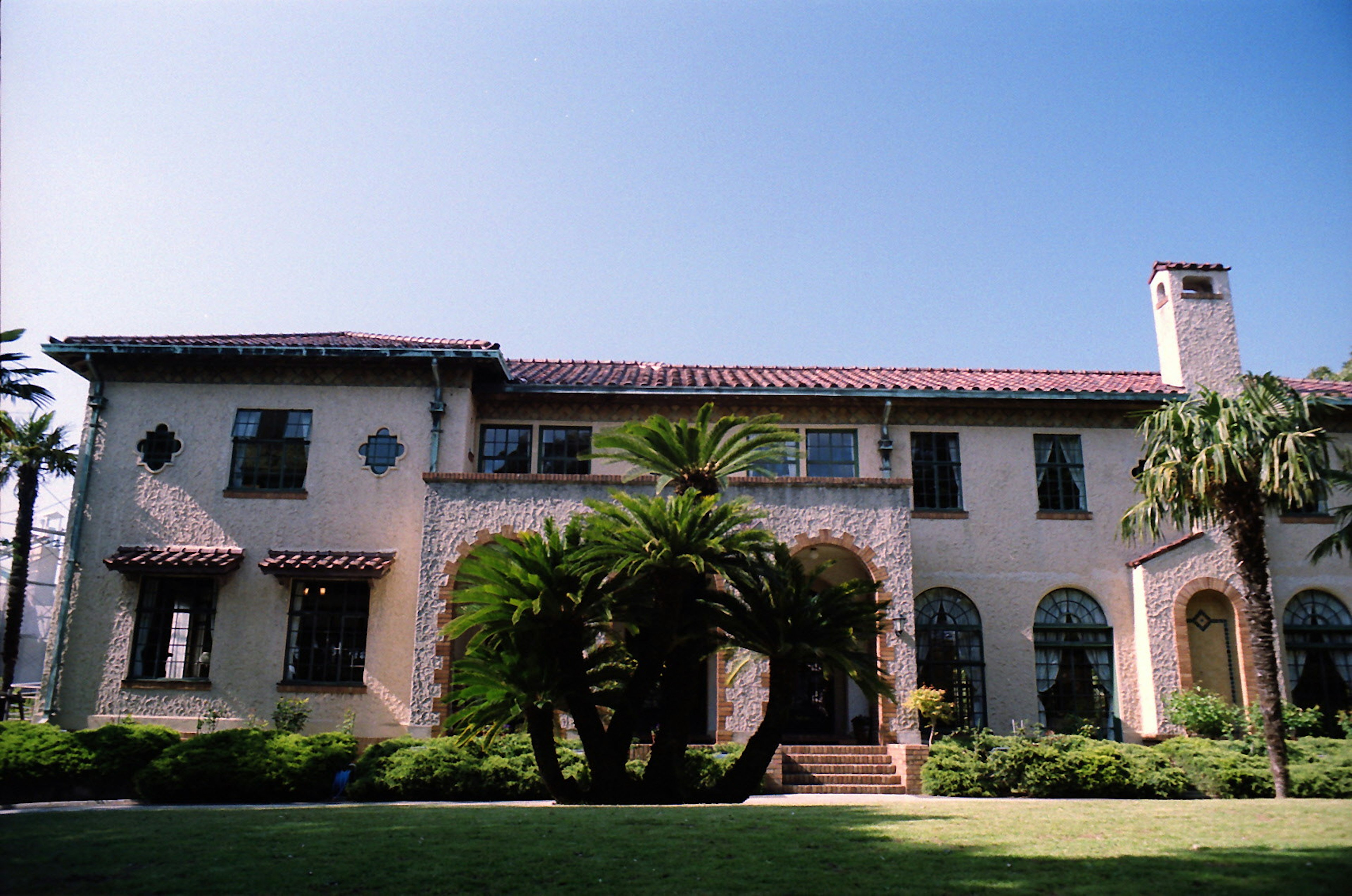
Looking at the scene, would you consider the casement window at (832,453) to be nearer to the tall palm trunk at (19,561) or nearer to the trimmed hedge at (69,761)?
the trimmed hedge at (69,761)

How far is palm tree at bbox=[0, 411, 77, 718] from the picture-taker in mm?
27719

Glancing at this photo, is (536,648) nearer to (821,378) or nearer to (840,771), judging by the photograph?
(840,771)

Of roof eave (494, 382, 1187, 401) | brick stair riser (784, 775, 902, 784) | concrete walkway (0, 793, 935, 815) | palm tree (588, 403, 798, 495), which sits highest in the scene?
roof eave (494, 382, 1187, 401)

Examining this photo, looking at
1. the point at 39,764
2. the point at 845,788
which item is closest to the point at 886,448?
the point at 845,788

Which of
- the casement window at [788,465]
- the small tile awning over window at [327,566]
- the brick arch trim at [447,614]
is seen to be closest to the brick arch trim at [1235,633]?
the casement window at [788,465]

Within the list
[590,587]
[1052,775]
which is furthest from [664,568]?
[1052,775]

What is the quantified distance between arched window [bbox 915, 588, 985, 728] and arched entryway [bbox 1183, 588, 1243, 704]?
4544mm

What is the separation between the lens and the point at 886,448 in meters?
22.5

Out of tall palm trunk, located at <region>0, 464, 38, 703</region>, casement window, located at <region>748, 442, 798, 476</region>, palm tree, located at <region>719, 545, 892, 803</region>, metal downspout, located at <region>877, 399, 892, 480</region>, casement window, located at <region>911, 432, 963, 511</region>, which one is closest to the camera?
palm tree, located at <region>719, 545, 892, 803</region>

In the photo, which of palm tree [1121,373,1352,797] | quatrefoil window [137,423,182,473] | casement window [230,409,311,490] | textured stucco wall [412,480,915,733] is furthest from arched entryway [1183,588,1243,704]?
quatrefoil window [137,423,182,473]

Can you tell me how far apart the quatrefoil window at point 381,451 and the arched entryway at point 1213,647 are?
1761 centimetres

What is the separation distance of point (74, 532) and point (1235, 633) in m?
25.4

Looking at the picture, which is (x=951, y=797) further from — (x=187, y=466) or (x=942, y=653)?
(x=187, y=466)

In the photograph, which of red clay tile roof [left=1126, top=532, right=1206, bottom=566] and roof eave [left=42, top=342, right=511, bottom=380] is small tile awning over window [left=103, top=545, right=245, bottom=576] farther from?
red clay tile roof [left=1126, top=532, right=1206, bottom=566]
